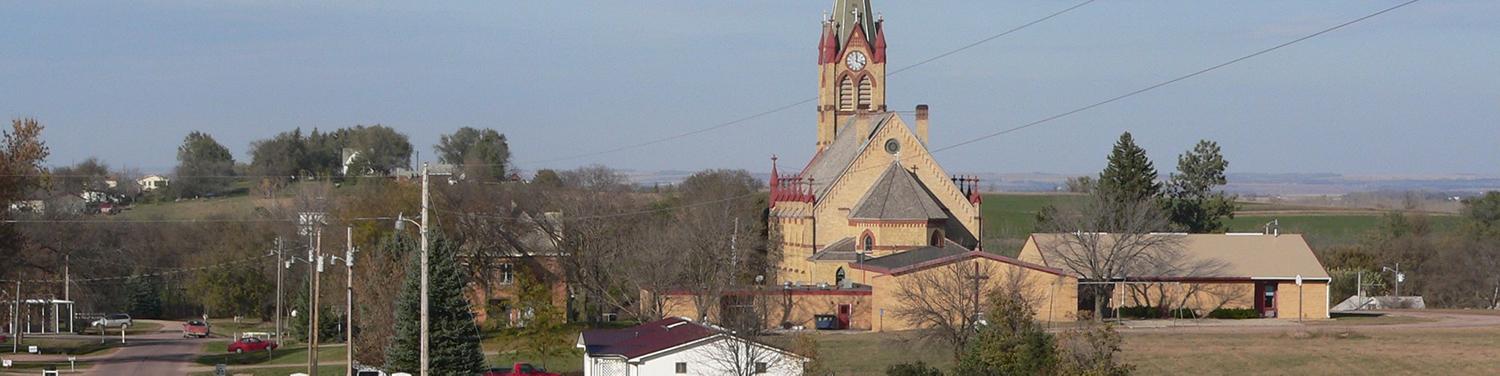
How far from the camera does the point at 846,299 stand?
7419 centimetres

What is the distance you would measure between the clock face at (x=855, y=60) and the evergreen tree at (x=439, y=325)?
55.2 m

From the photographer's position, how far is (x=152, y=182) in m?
170

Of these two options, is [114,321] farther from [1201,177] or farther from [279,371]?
[1201,177]

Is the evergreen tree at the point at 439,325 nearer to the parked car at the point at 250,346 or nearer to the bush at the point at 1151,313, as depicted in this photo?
the parked car at the point at 250,346

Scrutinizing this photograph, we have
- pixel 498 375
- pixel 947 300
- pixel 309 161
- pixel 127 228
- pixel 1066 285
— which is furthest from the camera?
pixel 309 161

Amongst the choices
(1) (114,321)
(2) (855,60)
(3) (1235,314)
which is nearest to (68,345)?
(1) (114,321)

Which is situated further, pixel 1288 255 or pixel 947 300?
pixel 1288 255

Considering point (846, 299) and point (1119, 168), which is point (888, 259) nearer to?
point (846, 299)

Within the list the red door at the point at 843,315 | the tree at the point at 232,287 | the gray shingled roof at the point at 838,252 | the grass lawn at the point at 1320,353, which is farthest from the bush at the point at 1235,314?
the tree at the point at 232,287

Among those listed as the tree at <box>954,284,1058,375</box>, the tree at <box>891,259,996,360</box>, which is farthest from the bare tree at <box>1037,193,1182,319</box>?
the tree at <box>954,284,1058,375</box>

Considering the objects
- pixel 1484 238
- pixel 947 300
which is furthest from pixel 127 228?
pixel 1484 238

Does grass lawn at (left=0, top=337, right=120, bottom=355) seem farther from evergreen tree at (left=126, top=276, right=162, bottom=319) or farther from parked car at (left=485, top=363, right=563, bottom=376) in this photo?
parked car at (left=485, top=363, right=563, bottom=376)

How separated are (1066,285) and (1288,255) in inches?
472

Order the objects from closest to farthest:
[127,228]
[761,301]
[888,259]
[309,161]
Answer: [761,301], [888,259], [127,228], [309,161]
